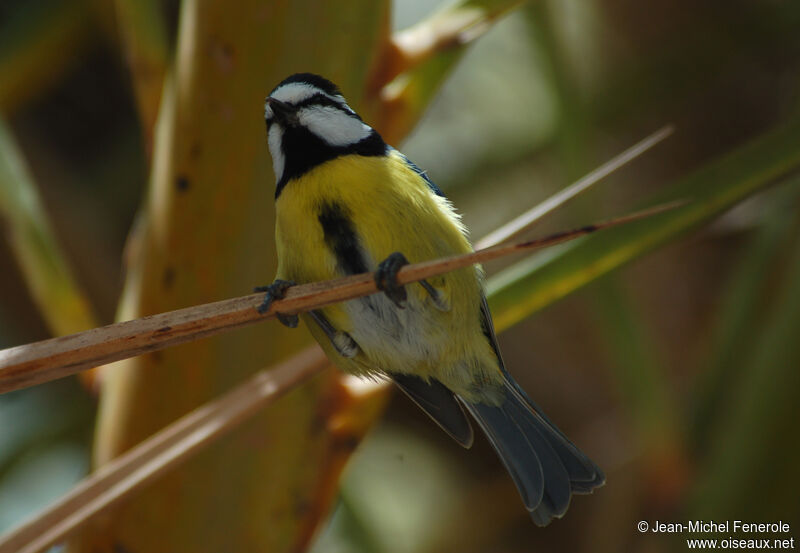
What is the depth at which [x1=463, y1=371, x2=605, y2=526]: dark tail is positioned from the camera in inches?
38.0

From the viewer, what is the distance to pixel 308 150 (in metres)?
1.03

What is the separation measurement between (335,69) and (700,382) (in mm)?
779

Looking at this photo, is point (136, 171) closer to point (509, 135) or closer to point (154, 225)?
point (509, 135)

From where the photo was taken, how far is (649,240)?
0.86 meters

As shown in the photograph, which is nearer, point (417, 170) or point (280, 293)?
point (280, 293)

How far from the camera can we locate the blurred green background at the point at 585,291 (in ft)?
3.82

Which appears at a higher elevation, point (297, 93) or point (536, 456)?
point (297, 93)

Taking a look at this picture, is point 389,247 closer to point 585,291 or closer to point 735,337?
point 585,291

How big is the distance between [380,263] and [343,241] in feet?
0.18

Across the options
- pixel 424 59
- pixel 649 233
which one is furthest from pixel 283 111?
pixel 649 233

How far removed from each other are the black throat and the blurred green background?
0.17 m

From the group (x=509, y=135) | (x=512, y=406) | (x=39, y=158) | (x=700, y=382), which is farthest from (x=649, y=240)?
(x=39, y=158)

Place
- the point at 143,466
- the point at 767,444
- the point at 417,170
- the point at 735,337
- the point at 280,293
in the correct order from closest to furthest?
the point at 143,466
the point at 280,293
the point at 417,170
the point at 767,444
the point at 735,337

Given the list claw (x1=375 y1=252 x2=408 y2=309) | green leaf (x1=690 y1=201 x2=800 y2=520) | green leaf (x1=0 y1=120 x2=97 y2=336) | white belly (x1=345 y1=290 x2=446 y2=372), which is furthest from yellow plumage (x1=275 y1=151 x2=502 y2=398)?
green leaf (x1=690 y1=201 x2=800 y2=520)
